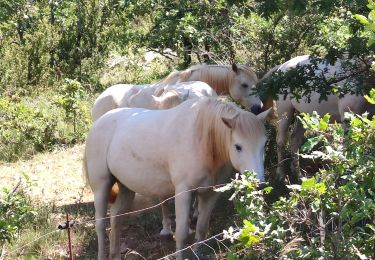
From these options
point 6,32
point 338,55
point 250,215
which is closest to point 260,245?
point 250,215

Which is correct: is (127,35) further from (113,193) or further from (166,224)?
(113,193)

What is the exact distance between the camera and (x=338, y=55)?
18.1 ft

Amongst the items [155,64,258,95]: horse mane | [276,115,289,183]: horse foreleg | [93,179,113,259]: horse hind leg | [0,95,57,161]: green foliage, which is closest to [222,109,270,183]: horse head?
[93,179,113,259]: horse hind leg

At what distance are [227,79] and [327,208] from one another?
5110 millimetres

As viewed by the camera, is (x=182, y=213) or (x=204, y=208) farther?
(x=204, y=208)

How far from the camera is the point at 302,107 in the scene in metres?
8.09

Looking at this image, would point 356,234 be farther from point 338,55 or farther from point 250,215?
point 338,55

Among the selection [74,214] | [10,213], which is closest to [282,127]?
[74,214]

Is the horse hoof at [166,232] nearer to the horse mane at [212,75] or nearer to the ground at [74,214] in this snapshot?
the ground at [74,214]

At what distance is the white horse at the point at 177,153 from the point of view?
16.6 ft

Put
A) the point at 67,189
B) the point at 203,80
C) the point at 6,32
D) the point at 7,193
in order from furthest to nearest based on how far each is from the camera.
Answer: the point at 6,32 < the point at 67,189 < the point at 203,80 < the point at 7,193

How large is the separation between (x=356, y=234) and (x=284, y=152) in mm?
5133

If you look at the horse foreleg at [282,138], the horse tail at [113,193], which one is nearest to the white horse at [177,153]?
the horse tail at [113,193]

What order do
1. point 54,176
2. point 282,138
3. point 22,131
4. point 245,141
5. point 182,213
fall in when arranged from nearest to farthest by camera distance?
point 245,141
point 182,213
point 282,138
point 54,176
point 22,131
